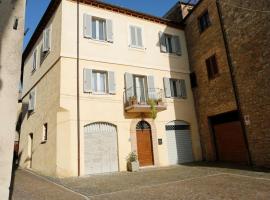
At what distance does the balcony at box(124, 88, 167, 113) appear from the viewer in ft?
41.1

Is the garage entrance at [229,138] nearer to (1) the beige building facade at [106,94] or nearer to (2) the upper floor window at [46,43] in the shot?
(1) the beige building facade at [106,94]

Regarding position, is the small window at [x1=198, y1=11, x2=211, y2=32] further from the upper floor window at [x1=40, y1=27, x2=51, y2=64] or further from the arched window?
the upper floor window at [x1=40, y1=27, x2=51, y2=64]

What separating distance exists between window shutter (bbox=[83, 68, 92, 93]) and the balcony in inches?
83.0

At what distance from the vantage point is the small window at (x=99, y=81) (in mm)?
12672

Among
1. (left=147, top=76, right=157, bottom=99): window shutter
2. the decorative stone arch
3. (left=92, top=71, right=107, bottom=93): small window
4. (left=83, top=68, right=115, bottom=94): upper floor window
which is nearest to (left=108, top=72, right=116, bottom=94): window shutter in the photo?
(left=83, top=68, right=115, bottom=94): upper floor window

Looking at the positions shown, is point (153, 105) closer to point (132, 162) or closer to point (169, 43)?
point (132, 162)

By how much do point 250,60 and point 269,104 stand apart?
230 cm

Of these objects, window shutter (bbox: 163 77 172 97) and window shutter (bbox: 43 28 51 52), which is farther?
window shutter (bbox: 163 77 172 97)

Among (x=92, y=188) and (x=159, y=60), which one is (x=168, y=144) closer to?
(x=159, y=60)

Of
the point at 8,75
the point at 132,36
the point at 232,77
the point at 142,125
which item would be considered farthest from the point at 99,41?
the point at 8,75

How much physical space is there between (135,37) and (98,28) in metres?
2.31

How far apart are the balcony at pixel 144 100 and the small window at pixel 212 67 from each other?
3067 millimetres

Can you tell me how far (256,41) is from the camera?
10977 millimetres

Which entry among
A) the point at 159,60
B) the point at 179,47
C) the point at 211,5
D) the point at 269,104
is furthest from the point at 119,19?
the point at 269,104
